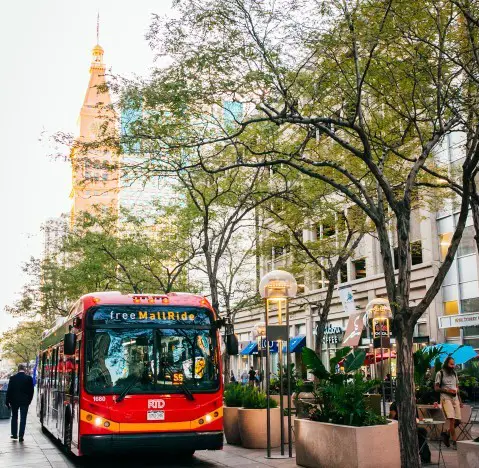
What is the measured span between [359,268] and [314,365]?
2721 cm

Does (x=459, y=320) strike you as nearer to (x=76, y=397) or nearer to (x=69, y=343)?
(x=76, y=397)

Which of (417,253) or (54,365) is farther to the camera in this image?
(417,253)

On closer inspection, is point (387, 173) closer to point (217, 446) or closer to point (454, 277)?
point (217, 446)

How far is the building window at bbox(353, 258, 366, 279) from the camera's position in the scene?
3794cm

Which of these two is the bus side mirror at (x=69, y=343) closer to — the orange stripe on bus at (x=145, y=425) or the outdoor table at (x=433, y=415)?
the orange stripe on bus at (x=145, y=425)

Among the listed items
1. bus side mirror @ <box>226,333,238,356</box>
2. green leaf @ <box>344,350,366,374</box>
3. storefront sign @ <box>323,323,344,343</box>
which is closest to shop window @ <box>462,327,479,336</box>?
storefront sign @ <box>323,323,344,343</box>

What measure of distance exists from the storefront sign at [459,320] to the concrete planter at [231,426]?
17007mm

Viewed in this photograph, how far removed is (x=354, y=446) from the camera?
Answer: 973cm

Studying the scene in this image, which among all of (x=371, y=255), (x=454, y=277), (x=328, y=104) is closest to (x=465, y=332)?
(x=454, y=277)

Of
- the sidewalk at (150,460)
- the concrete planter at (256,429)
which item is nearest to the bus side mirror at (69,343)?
the sidewalk at (150,460)

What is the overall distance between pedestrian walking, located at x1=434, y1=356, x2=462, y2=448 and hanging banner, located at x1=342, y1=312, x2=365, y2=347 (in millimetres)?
20545

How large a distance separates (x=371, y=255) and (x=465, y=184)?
87.2ft

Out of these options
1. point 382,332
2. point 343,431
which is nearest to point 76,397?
point 343,431

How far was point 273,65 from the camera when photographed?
1207cm
